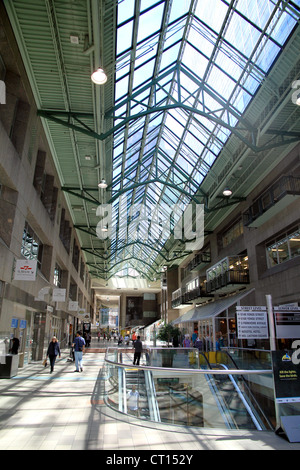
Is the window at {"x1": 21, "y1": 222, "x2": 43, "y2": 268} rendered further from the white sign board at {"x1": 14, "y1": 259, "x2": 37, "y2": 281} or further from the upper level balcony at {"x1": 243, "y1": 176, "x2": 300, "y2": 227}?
the upper level balcony at {"x1": 243, "y1": 176, "x2": 300, "y2": 227}

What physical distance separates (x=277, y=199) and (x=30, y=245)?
42.2ft

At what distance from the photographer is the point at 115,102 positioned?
14.2m

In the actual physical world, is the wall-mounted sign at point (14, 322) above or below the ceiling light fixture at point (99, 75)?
below

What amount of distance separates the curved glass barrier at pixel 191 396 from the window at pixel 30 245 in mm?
9366

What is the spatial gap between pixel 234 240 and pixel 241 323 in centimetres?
1710

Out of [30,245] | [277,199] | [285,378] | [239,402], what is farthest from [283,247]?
[30,245]

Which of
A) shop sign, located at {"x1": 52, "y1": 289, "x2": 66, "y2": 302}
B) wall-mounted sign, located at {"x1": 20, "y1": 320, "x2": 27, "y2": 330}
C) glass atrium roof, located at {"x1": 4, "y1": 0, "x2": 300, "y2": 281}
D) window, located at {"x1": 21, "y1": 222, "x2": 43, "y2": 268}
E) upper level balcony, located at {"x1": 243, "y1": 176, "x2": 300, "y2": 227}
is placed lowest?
wall-mounted sign, located at {"x1": 20, "y1": 320, "x2": 27, "y2": 330}

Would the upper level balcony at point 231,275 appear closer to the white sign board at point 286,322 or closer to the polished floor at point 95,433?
the white sign board at point 286,322

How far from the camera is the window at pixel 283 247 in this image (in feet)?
55.6

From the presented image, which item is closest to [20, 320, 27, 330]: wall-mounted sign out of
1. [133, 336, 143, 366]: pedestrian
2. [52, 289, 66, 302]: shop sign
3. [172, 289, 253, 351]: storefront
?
[52, 289, 66, 302]: shop sign

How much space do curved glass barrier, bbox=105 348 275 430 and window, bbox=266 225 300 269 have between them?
37.6 feet

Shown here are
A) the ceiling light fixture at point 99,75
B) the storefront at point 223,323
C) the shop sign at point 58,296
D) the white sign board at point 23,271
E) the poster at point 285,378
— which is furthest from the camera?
the storefront at point 223,323

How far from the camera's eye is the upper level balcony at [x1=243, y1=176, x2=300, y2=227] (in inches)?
625

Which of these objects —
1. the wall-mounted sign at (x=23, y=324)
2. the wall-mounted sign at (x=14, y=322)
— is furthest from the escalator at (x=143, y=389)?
the wall-mounted sign at (x=23, y=324)
